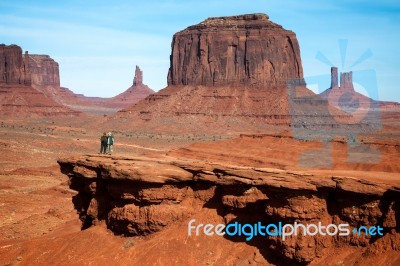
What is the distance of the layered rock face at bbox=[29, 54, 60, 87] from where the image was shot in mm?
174750

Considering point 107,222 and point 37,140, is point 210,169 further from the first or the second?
point 37,140

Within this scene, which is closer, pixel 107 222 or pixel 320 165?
pixel 107 222

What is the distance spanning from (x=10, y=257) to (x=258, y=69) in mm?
81075

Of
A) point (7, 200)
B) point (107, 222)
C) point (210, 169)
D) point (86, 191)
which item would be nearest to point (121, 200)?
point (107, 222)

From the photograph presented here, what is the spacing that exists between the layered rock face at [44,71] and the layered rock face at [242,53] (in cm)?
9336

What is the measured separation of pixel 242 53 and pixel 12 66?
57.8 metres

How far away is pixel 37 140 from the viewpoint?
203ft

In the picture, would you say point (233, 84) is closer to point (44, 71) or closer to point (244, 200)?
point (244, 200)

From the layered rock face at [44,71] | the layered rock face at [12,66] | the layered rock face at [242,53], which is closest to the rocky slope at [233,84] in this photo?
the layered rock face at [242,53]

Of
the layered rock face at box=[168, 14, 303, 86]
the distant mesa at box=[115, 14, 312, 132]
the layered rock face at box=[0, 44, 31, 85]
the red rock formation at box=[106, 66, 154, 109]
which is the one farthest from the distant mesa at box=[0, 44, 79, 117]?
the red rock formation at box=[106, 66, 154, 109]

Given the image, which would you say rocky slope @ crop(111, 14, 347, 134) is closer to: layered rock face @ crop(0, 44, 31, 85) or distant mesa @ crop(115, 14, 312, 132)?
distant mesa @ crop(115, 14, 312, 132)

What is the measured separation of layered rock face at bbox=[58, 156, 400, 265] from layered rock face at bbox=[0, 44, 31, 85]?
112 m

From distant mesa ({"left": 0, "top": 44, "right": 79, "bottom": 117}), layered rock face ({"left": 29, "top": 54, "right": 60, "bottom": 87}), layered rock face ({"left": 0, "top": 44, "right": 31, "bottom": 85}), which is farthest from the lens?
layered rock face ({"left": 29, "top": 54, "right": 60, "bottom": 87})

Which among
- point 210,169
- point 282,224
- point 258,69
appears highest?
point 258,69
